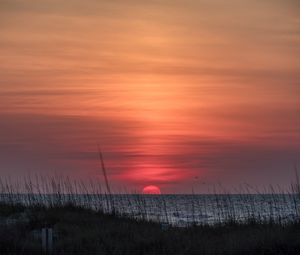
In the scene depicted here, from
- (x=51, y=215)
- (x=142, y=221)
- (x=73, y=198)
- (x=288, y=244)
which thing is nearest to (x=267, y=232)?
(x=288, y=244)

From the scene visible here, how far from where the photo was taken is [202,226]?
19.1 m

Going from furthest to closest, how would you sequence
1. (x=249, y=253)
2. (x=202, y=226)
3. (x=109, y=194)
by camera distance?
(x=109, y=194) → (x=202, y=226) → (x=249, y=253)

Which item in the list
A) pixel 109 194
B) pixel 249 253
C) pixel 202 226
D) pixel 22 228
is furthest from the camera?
pixel 109 194

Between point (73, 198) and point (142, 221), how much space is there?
14.3 ft

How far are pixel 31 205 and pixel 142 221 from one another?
5073 mm

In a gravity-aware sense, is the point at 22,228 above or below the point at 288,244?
above

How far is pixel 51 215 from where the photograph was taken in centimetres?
1948

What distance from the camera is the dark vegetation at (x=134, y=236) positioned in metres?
13.5

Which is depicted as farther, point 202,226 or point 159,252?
point 202,226

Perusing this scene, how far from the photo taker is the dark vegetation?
44.2 feet

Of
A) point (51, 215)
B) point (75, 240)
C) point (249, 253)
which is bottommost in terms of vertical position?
point (249, 253)

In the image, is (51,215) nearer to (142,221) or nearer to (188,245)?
(142,221)

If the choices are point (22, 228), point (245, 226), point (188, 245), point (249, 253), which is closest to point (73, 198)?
point (22, 228)

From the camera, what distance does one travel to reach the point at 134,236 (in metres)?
15.6
